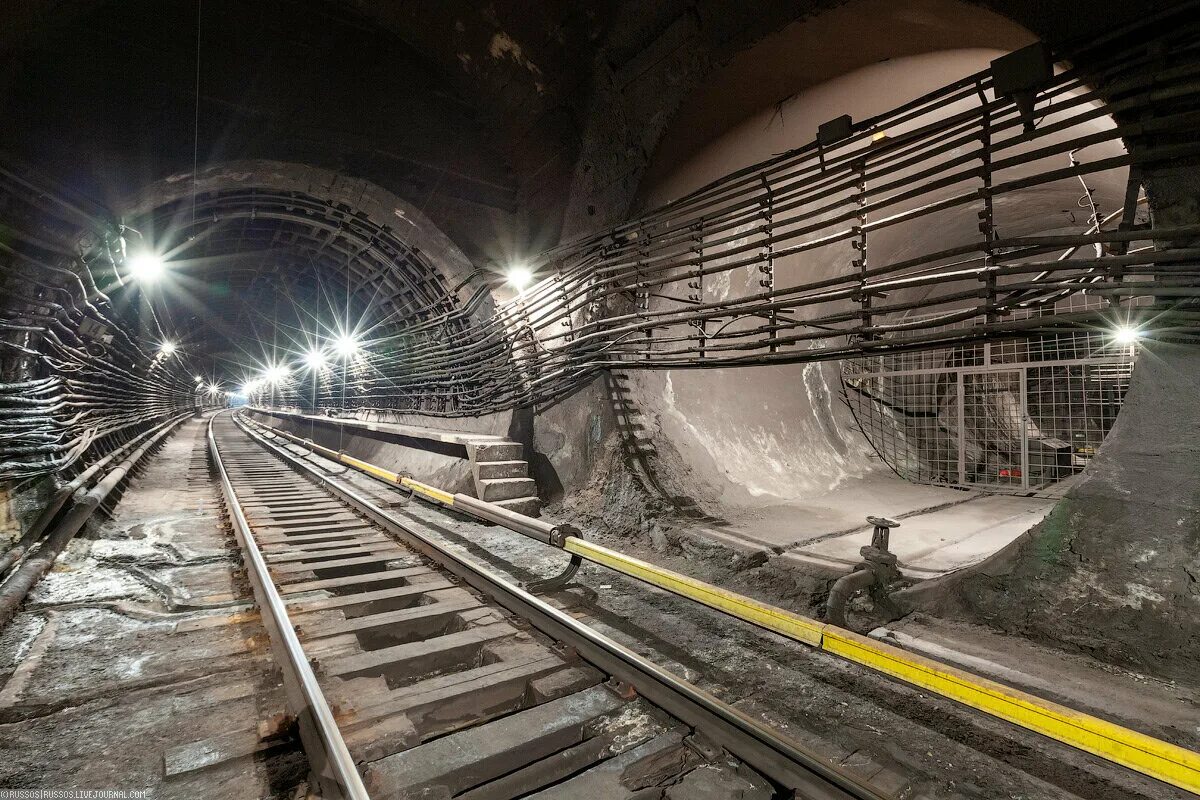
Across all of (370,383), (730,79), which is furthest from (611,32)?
(370,383)

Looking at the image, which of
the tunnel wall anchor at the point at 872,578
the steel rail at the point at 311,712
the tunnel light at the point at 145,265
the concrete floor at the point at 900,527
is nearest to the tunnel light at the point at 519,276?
the concrete floor at the point at 900,527

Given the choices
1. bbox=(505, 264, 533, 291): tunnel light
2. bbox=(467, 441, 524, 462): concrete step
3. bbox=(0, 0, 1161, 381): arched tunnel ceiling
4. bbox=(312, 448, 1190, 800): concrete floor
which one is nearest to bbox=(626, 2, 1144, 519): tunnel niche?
bbox=(0, 0, 1161, 381): arched tunnel ceiling

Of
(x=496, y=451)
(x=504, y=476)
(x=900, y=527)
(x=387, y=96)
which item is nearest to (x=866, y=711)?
(x=900, y=527)

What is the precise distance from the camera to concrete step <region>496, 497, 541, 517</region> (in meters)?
6.82

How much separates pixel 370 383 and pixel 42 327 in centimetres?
784

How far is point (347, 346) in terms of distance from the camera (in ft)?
49.6

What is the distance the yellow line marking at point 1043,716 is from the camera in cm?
179

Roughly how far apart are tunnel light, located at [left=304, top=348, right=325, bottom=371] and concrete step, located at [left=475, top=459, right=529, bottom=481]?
1506 centimetres

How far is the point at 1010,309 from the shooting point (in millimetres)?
3479

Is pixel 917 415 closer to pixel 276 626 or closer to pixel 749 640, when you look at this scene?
pixel 749 640

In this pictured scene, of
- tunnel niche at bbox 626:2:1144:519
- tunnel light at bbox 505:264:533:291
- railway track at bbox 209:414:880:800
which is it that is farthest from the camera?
tunnel light at bbox 505:264:533:291

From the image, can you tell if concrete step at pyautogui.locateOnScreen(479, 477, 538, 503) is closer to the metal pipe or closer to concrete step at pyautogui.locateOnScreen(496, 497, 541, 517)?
concrete step at pyautogui.locateOnScreen(496, 497, 541, 517)

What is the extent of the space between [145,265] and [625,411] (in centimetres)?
801

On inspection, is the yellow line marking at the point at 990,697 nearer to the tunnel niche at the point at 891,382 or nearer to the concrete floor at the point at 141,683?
the concrete floor at the point at 141,683
